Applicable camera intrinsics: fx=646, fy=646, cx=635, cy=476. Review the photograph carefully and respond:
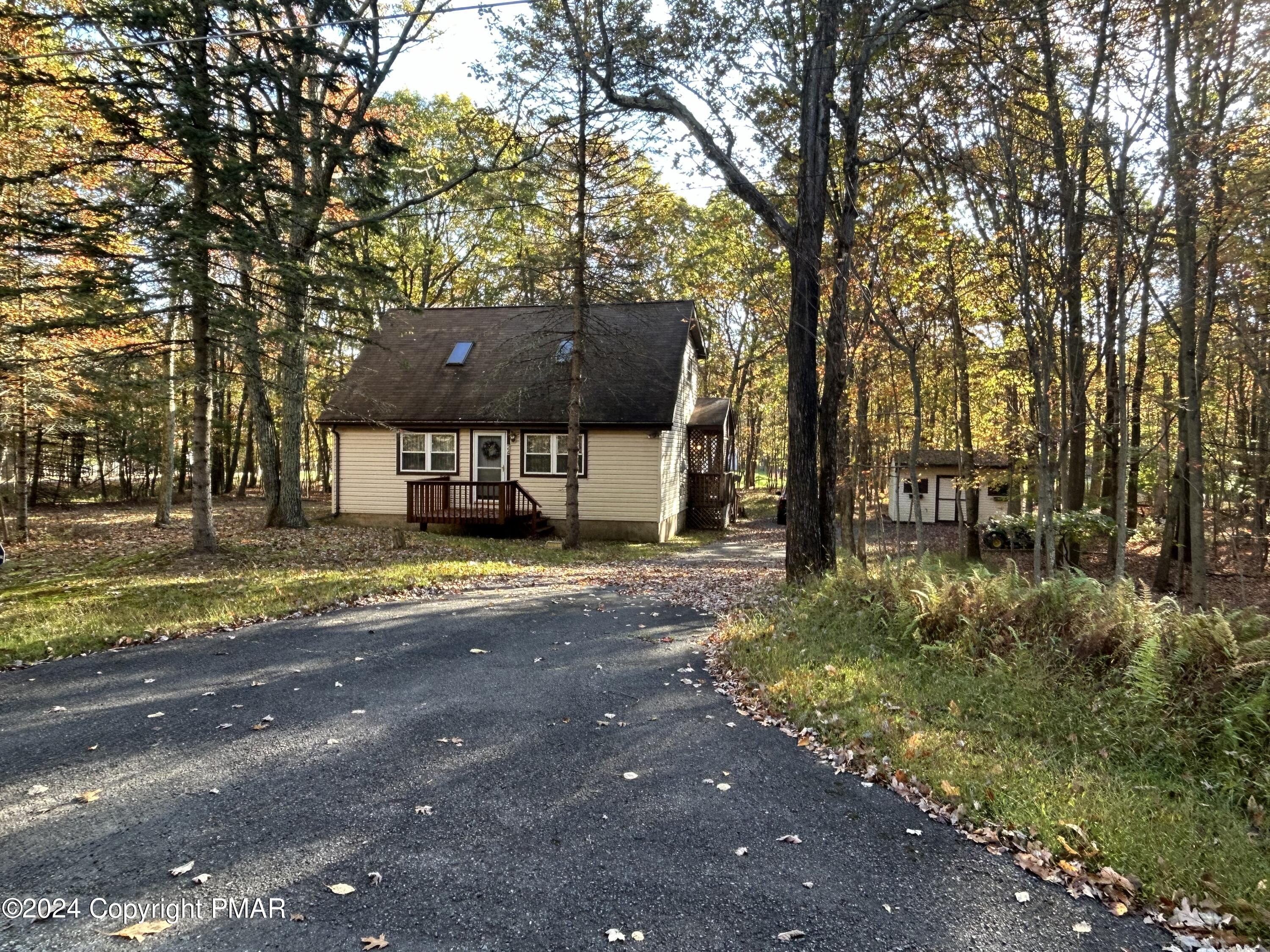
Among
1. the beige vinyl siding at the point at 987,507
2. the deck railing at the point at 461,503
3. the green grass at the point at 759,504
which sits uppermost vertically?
the deck railing at the point at 461,503

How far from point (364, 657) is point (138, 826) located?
3034 mm

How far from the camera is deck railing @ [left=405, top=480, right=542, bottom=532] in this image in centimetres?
1728

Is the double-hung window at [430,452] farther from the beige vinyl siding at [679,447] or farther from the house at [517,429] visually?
the beige vinyl siding at [679,447]

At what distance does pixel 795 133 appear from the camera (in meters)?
11.4

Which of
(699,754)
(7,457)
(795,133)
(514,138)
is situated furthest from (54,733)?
(7,457)

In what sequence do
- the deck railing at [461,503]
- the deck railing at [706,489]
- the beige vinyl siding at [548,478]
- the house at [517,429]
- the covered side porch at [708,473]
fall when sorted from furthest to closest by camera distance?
the deck railing at [706,489]
the covered side porch at [708,473]
the beige vinyl siding at [548,478]
the house at [517,429]
the deck railing at [461,503]

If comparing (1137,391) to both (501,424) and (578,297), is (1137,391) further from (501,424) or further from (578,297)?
(501,424)

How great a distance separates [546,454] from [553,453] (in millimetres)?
234

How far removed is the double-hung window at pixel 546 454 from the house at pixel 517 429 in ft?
0.12

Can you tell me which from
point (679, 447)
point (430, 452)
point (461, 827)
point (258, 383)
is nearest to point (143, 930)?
point (461, 827)

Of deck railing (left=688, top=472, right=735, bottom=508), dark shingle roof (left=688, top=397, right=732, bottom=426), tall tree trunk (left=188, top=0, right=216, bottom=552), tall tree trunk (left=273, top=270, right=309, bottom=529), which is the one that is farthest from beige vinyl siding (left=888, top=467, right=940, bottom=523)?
tall tree trunk (left=188, top=0, right=216, bottom=552)

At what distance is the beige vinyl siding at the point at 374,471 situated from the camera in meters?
19.0

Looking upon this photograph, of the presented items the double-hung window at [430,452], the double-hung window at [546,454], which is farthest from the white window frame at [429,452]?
the double-hung window at [546,454]

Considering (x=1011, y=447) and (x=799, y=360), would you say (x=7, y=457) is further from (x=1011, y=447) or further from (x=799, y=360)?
(x=1011, y=447)
